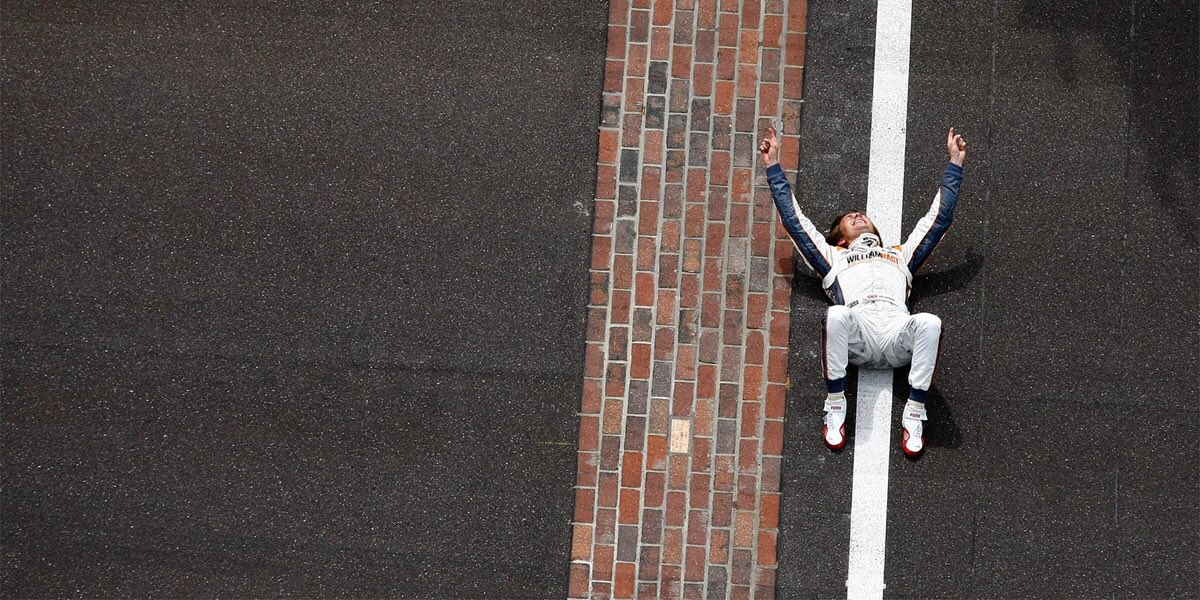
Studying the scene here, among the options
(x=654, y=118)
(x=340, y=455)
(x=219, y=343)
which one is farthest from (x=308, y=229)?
(x=654, y=118)

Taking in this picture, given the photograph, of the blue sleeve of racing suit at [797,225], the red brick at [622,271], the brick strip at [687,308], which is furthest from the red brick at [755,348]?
the red brick at [622,271]

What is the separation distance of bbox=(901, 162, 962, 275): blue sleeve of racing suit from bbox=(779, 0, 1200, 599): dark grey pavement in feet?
1.00

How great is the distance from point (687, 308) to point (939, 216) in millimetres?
1709

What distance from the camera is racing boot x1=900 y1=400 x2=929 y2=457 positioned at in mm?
5734

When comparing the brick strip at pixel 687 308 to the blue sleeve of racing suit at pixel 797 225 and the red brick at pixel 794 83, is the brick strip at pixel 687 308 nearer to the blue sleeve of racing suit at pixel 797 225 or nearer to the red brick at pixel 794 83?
the red brick at pixel 794 83

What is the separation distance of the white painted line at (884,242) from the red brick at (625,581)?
1.40 meters

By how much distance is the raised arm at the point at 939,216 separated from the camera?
561cm

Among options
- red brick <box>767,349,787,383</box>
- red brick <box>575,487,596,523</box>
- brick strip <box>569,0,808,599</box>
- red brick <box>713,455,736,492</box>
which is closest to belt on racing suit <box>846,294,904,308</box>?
brick strip <box>569,0,808,599</box>

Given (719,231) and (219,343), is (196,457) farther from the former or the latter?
(719,231)

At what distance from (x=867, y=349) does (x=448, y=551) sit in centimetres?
302

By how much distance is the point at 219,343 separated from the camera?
5.93 m

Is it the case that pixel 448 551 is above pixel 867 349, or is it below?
below

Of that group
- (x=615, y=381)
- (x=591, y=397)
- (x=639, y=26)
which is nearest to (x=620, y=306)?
(x=615, y=381)

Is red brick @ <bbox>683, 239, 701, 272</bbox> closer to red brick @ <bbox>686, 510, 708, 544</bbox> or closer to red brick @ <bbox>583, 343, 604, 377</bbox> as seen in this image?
red brick @ <bbox>583, 343, 604, 377</bbox>
